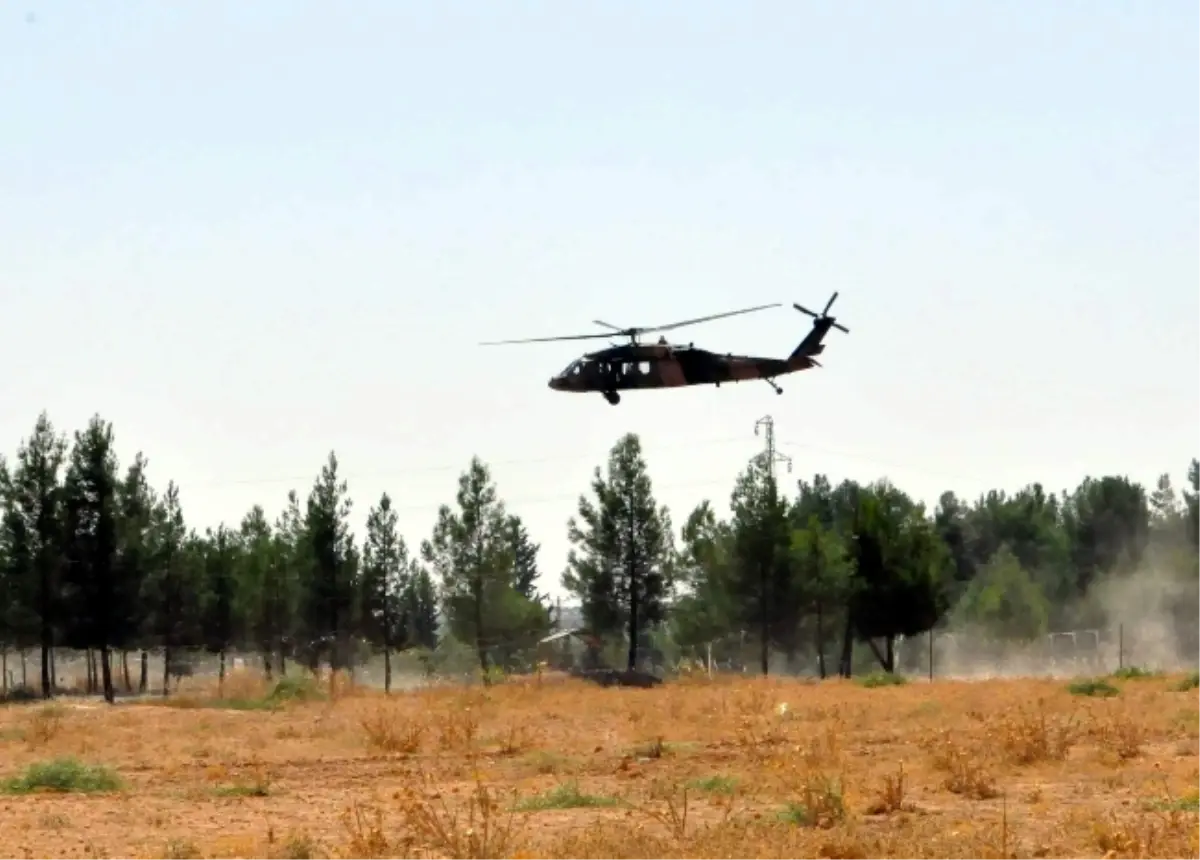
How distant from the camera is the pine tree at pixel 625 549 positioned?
6431cm

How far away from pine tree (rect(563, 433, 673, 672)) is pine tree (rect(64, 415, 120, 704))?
19.2 metres

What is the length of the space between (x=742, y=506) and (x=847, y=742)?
41.0 m

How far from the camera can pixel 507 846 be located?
1236cm

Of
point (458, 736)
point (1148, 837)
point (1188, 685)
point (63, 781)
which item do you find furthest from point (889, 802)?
point (1188, 685)

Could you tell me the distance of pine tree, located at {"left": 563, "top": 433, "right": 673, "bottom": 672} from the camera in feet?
211

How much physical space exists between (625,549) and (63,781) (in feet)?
151

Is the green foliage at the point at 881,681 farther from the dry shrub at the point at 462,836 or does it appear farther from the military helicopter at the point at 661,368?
the dry shrub at the point at 462,836

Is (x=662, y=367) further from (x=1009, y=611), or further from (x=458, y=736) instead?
(x=1009, y=611)

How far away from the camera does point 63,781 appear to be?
19125mm

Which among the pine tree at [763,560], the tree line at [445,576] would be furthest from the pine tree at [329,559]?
the pine tree at [763,560]

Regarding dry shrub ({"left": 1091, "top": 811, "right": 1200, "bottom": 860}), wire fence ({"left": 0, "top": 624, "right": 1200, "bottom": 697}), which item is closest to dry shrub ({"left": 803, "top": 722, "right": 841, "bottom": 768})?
dry shrub ({"left": 1091, "top": 811, "right": 1200, "bottom": 860})

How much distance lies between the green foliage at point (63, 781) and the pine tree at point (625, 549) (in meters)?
44.6

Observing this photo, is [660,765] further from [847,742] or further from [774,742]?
[847,742]

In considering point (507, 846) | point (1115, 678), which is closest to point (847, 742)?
point (507, 846)
